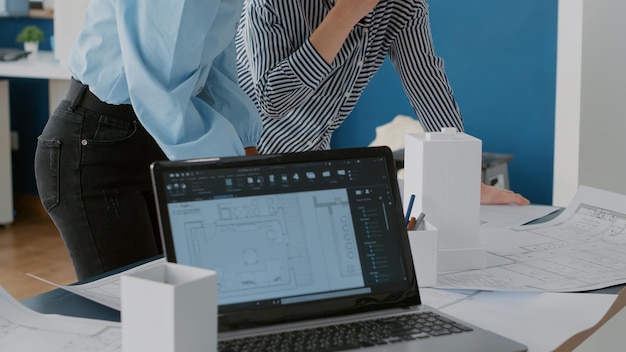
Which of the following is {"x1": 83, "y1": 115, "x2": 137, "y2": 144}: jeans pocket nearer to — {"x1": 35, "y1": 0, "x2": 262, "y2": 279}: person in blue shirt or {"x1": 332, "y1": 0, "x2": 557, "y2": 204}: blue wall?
{"x1": 35, "y1": 0, "x2": 262, "y2": 279}: person in blue shirt

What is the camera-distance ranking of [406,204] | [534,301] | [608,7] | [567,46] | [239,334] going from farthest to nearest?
1. [567,46]
2. [608,7]
3. [406,204]
4. [534,301]
5. [239,334]

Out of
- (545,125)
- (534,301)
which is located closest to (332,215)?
(534,301)

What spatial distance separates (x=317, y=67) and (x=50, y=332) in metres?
0.78

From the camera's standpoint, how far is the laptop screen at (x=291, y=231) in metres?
1.11

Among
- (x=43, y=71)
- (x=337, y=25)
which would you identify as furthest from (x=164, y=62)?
(x=43, y=71)

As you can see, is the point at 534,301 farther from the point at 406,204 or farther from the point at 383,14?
the point at 383,14

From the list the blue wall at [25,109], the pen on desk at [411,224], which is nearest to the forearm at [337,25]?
the pen on desk at [411,224]

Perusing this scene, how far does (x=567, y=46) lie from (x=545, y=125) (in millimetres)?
590

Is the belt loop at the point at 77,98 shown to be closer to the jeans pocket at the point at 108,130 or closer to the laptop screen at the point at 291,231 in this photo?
the jeans pocket at the point at 108,130

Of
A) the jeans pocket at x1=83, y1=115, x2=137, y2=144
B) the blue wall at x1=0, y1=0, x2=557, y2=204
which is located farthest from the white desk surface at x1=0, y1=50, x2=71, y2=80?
the jeans pocket at x1=83, y1=115, x2=137, y2=144

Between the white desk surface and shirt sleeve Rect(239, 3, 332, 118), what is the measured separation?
102 inches

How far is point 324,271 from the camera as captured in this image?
1165 millimetres

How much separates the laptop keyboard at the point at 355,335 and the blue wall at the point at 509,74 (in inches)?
97.8

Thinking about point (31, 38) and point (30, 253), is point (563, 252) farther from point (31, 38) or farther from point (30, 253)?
point (31, 38)
